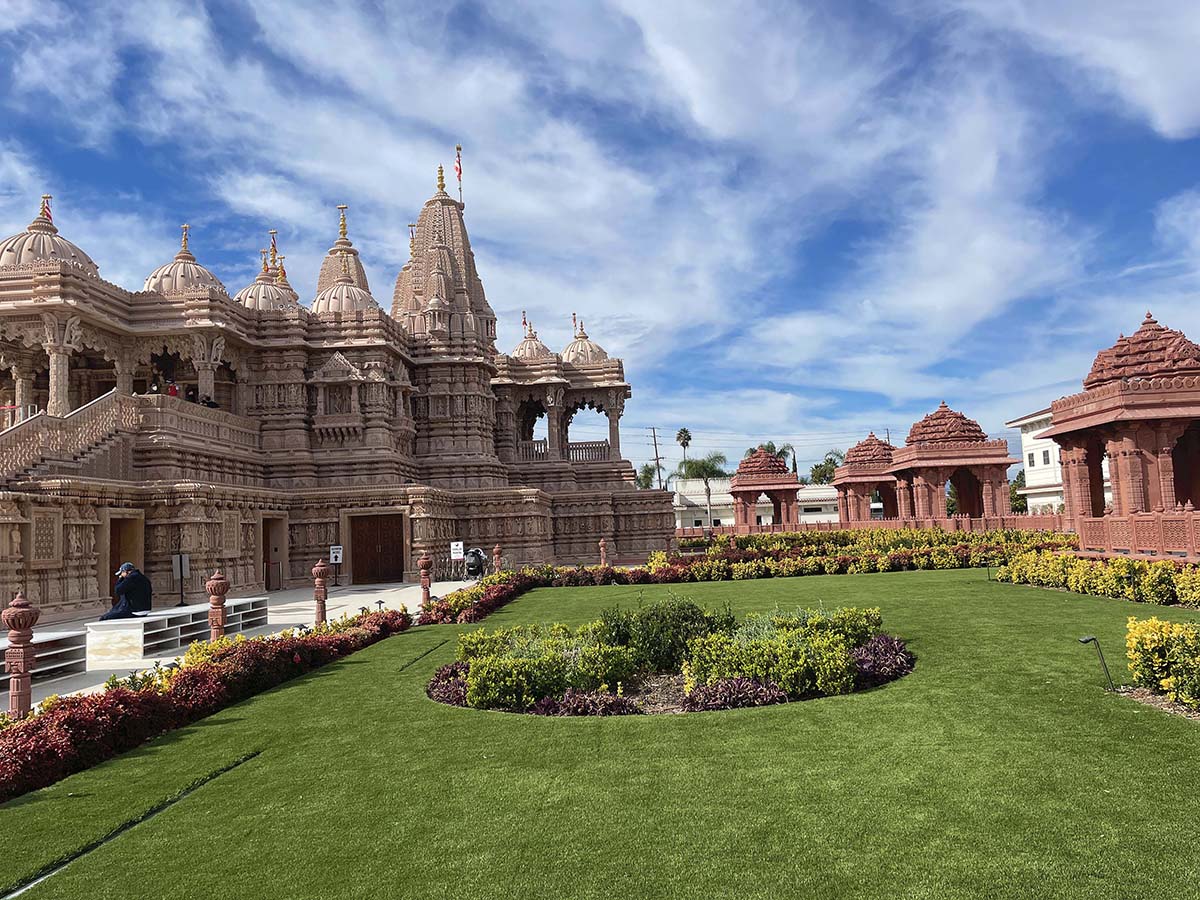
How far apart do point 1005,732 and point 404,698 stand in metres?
6.03

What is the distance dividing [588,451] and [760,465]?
13323mm

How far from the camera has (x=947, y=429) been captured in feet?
116

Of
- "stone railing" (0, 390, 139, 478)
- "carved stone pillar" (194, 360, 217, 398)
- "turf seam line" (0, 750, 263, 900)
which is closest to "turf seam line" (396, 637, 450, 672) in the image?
"turf seam line" (0, 750, 263, 900)

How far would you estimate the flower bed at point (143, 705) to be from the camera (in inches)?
264

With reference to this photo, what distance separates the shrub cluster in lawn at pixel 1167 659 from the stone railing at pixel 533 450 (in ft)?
96.7

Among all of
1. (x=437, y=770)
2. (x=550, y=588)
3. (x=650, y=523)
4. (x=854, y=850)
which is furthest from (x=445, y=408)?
(x=854, y=850)

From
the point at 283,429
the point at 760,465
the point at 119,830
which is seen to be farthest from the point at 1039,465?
the point at 119,830

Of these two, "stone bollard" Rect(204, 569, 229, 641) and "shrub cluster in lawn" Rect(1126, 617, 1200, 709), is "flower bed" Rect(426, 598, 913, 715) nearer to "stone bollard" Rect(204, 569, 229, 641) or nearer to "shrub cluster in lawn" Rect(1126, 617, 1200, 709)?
"shrub cluster in lawn" Rect(1126, 617, 1200, 709)

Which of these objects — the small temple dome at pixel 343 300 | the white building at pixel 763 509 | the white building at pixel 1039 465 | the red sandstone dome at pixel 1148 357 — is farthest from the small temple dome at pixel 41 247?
the white building at pixel 1039 465

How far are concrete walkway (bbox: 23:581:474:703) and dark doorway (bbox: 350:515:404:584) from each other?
0.75m

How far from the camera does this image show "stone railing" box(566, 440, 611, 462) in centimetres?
3659

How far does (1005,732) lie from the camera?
21.9 feet

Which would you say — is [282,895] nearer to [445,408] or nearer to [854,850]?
[854,850]

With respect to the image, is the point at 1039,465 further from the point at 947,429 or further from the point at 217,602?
the point at 217,602
